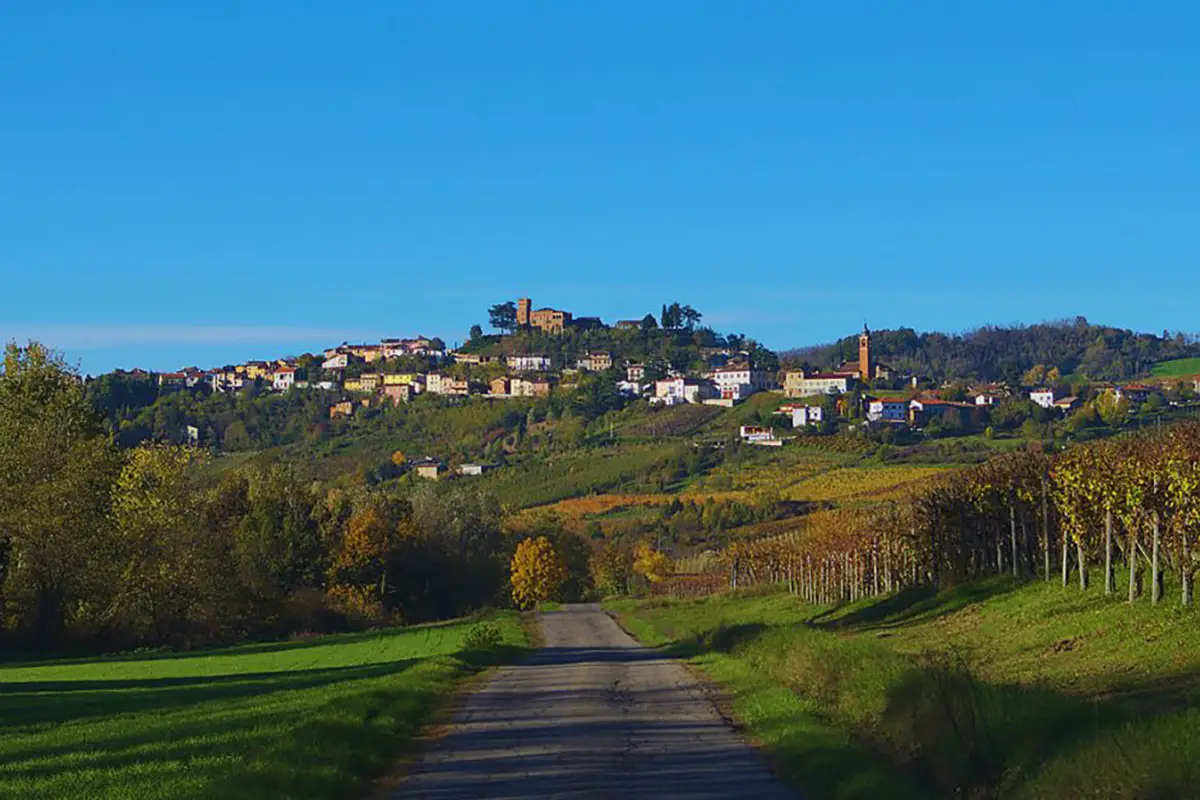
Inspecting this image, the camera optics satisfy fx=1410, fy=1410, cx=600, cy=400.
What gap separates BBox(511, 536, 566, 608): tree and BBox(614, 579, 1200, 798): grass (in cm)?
7332

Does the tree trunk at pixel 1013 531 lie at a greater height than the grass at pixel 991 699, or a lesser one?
greater

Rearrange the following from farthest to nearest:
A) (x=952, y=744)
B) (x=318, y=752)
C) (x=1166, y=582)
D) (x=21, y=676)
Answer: (x=21, y=676) → (x=1166, y=582) → (x=318, y=752) → (x=952, y=744)

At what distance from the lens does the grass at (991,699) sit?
1166cm

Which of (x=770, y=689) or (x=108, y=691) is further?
(x=108, y=691)

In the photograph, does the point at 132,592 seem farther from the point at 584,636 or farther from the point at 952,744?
the point at 952,744

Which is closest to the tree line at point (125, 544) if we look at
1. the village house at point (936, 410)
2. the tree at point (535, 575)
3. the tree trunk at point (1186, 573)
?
the tree at point (535, 575)

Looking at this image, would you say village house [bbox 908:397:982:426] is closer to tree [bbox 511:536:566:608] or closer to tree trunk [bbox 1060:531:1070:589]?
tree [bbox 511:536:566:608]

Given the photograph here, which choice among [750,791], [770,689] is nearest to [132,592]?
[770,689]

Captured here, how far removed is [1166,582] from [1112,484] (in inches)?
92.2

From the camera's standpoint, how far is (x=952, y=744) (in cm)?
1385

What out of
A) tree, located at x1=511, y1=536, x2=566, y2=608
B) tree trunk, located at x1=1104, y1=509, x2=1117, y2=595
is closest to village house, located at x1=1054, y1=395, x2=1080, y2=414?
tree, located at x1=511, y1=536, x2=566, y2=608

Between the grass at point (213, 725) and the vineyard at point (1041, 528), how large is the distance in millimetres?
14465

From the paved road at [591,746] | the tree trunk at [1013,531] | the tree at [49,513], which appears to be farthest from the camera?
the tree at [49,513]

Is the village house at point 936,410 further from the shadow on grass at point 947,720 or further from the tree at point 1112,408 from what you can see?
the shadow on grass at point 947,720
